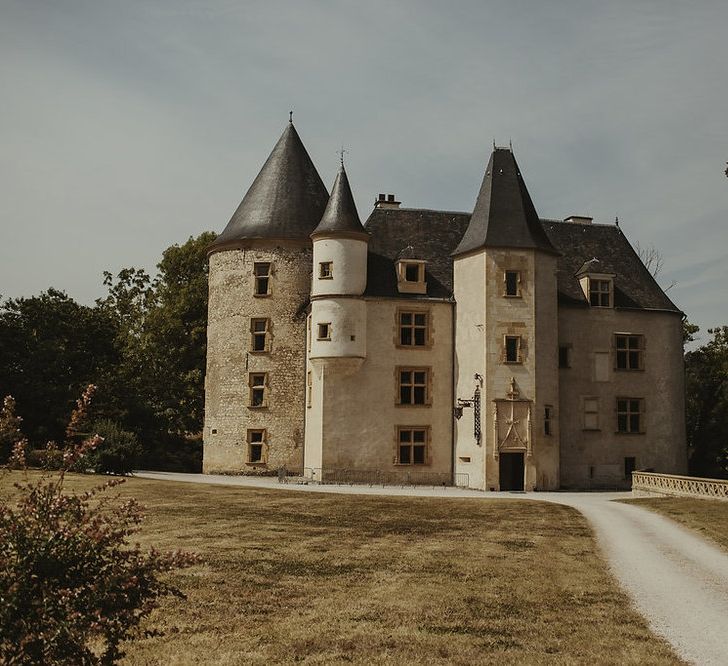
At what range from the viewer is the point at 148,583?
6.62 metres

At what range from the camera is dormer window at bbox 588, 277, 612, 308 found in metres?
38.0

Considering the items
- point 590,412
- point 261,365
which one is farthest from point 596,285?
point 261,365

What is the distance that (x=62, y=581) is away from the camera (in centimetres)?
640

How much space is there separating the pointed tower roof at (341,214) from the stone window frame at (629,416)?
13.5 m

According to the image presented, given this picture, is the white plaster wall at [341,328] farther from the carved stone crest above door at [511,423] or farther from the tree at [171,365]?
the tree at [171,365]

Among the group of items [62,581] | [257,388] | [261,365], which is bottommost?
[62,581]

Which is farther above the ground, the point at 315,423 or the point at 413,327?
the point at 413,327

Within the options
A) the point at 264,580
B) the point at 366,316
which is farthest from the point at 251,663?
the point at 366,316

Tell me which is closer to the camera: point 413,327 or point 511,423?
point 511,423

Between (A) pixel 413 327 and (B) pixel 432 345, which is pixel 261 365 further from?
(B) pixel 432 345

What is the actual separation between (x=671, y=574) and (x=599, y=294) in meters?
25.2

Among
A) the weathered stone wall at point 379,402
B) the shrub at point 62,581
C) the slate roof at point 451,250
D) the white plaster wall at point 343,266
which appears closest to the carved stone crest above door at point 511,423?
the weathered stone wall at point 379,402

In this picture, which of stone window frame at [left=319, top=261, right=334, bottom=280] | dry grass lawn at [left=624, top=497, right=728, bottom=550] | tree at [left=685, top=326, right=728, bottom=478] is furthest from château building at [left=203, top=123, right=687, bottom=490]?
dry grass lawn at [left=624, top=497, right=728, bottom=550]

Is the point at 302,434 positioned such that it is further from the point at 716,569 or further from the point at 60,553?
the point at 60,553
